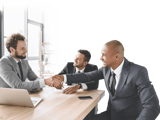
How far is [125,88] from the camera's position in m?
1.47

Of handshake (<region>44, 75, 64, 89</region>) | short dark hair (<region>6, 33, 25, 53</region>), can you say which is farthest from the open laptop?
short dark hair (<region>6, 33, 25, 53</region>)

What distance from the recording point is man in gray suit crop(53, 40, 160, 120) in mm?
1281

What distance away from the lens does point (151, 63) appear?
400cm

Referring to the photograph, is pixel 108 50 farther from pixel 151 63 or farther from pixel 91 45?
pixel 91 45

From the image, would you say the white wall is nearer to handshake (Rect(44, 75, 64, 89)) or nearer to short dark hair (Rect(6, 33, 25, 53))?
handshake (Rect(44, 75, 64, 89))

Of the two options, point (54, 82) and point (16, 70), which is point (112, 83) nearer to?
point (54, 82)

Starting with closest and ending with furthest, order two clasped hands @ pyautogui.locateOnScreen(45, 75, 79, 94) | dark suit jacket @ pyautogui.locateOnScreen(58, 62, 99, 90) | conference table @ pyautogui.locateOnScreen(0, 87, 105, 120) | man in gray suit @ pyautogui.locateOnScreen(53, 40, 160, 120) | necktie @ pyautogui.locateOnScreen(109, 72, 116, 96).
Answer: conference table @ pyautogui.locateOnScreen(0, 87, 105, 120)
man in gray suit @ pyautogui.locateOnScreen(53, 40, 160, 120)
necktie @ pyautogui.locateOnScreen(109, 72, 116, 96)
two clasped hands @ pyautogui.locateOnScreen(45, 75, 79, 94)
dark suit jacket @ pyautogui.locateOnScreen(58, 62, 99, 90)

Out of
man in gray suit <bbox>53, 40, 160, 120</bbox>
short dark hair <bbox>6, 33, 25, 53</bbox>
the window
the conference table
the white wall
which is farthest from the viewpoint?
the window

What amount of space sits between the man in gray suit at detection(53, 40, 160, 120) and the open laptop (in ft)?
2.22

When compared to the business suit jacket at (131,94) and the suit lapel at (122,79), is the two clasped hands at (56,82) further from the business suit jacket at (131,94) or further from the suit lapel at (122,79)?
the suit lapel at (122,79)

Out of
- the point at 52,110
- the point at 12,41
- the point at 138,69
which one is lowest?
the point at 52,110

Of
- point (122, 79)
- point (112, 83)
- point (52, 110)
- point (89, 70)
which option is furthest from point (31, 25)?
point (52, 110)

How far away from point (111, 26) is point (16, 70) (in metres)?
3.51

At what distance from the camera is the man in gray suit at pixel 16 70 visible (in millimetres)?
1711
